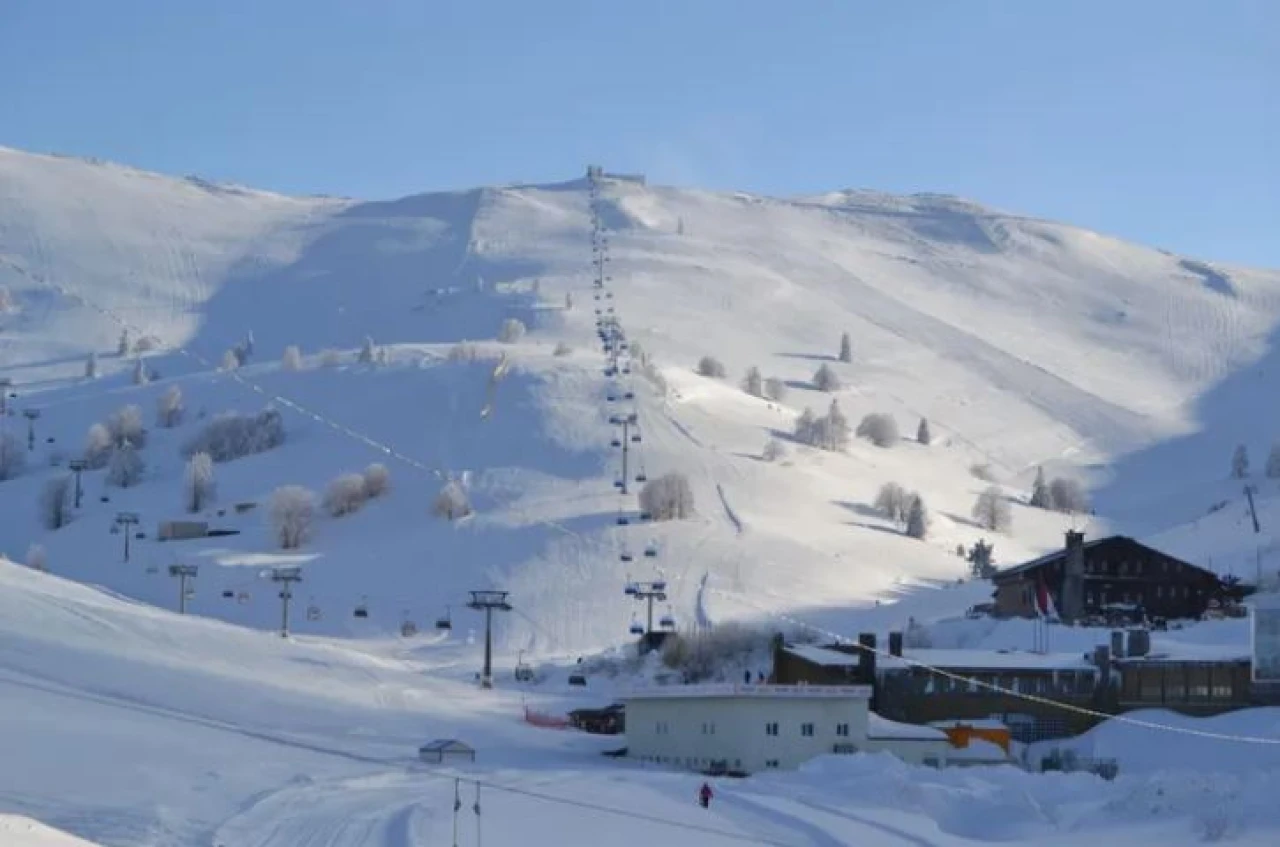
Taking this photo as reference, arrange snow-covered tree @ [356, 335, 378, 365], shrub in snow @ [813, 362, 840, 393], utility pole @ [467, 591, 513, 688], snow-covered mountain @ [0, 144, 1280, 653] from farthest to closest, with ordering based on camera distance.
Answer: shrub in snow @ [813, 362, 840, 393] < snow-covered tree @ [356, 335, 378, 365] < snow-covered mountain @ [0, 144, 1280, 653] < utility pole @ [467, 591, 513, 688]

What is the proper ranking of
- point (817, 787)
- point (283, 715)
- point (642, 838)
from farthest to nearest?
1. point (283, 715)
2. point (817, 787)
3. point (642, 838)

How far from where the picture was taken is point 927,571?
93.6 m

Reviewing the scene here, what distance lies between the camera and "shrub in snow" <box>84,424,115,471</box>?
115750 millimetres

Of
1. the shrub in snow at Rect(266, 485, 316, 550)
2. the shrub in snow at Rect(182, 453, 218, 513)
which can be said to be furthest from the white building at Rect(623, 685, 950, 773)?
the shrub in snow at Rect(182, 453, 218, 513)

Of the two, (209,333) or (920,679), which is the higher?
(209,333)

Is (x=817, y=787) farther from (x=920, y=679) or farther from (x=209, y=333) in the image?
(x=209, y=333)

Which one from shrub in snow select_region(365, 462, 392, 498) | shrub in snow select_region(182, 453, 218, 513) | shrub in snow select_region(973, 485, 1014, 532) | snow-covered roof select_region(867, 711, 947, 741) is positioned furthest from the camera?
shrub in snow select_region(973, 485, 1014, 532)

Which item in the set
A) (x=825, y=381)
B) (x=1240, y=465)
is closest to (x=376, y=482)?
(x=825, y=381)

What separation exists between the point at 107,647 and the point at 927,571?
49074mm

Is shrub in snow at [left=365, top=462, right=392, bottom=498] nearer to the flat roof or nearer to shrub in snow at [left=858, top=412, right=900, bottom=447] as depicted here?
shrub in snow at [left=858, top=412, right=900, bottom=447]

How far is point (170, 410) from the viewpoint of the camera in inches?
4867

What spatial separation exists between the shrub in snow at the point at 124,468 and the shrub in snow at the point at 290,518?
18513 mm

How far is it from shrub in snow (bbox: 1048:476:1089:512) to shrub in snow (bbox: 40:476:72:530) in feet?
183

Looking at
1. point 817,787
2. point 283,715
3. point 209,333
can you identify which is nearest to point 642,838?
point 817,787
